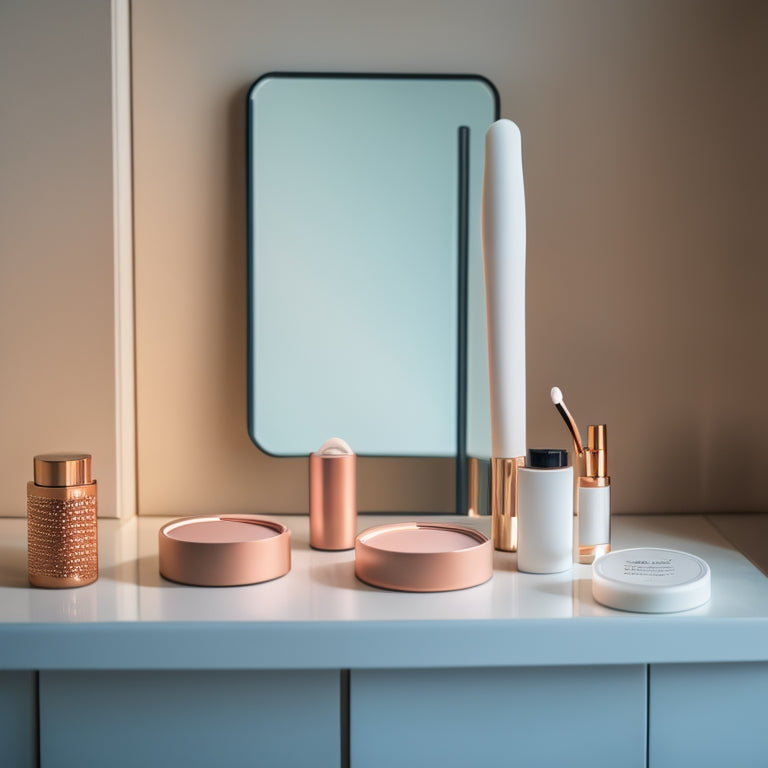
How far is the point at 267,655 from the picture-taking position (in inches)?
21.8

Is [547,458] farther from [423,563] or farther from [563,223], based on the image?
[563,223]

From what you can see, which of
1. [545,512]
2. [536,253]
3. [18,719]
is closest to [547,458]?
[545,512]

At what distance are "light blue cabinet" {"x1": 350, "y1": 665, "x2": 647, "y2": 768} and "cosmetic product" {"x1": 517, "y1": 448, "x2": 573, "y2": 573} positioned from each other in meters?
0.11

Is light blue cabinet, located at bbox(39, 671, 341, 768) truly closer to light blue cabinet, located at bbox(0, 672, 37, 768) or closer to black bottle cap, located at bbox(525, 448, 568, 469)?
light blue cabinet, located at bbox(0, 672, 37, 768)

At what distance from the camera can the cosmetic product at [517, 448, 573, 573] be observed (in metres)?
0.65

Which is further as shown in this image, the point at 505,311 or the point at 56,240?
the point at 56,240

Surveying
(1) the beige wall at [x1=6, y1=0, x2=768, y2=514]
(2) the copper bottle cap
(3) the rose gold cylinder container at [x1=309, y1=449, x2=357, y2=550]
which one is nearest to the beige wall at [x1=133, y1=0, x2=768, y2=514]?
(1) the beige wall at [x1=6, y1=0, x2=768, y2=514]

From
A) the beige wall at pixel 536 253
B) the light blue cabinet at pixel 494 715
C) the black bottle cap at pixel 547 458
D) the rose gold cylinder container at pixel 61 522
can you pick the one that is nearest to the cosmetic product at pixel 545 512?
the black bottle cap at pixel 547 458

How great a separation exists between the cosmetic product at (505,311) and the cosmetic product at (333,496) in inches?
5.0

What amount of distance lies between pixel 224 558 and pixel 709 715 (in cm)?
37

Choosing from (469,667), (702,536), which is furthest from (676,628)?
(702,536)

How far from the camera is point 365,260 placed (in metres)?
0.85

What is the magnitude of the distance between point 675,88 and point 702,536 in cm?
46

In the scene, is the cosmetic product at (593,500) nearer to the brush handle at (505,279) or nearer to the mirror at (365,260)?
the brush handle at (505,279)
